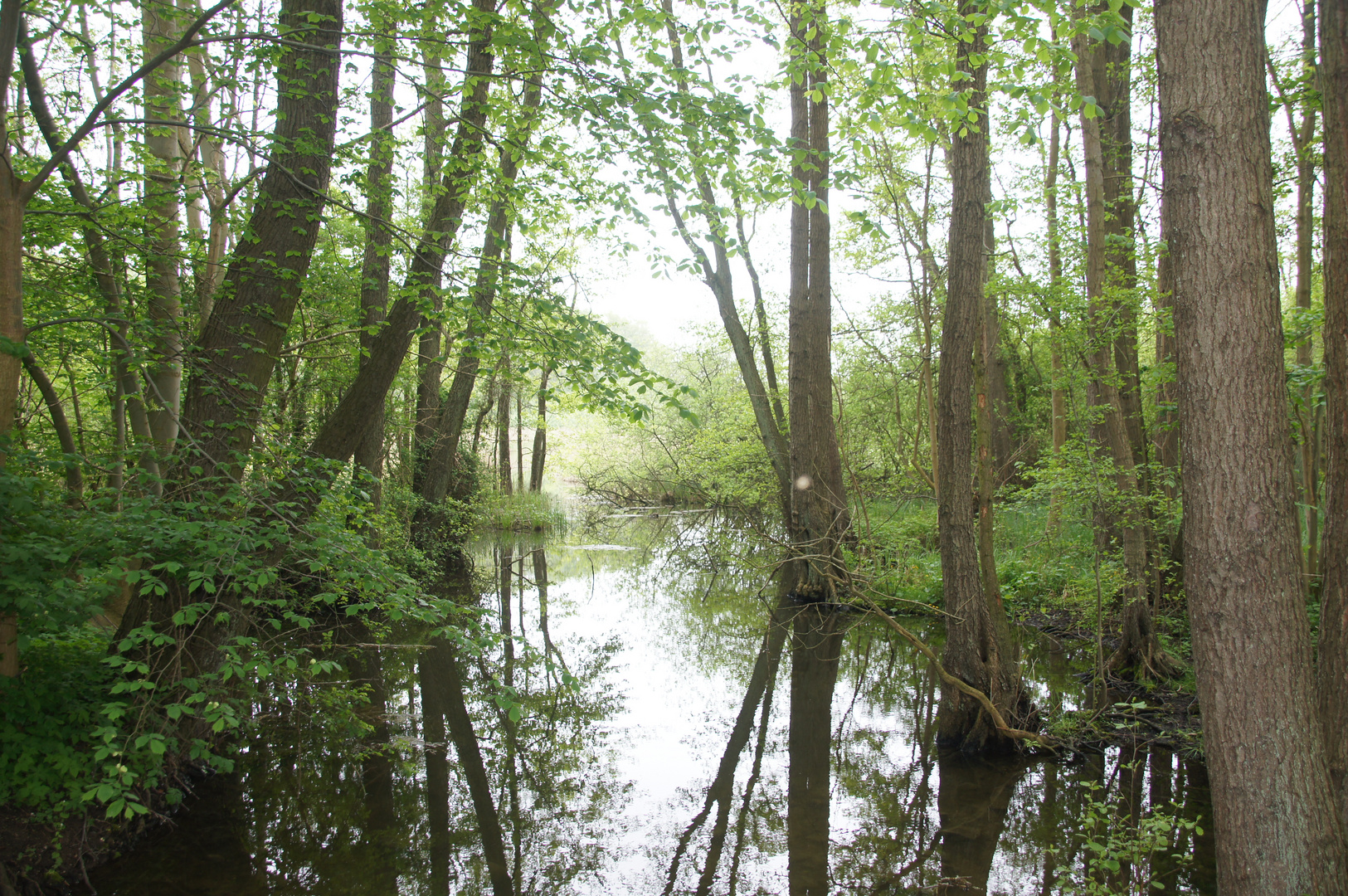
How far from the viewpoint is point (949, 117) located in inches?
149

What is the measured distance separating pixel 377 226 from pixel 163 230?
2529mm

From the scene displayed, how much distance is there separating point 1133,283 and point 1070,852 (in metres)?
5.15

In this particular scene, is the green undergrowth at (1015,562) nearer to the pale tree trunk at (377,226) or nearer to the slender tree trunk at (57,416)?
the pale tree trunk at (377,226)

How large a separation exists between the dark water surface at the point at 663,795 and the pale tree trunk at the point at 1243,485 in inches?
30.0

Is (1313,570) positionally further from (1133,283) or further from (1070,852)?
(1070,852)

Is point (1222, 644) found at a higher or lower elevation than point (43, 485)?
lower

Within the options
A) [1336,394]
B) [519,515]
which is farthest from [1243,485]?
[519,515]

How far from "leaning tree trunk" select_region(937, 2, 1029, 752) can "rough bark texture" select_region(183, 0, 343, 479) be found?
13.8 feet

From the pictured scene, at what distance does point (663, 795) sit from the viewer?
5.20 m

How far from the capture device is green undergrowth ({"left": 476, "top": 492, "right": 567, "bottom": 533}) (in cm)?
1623

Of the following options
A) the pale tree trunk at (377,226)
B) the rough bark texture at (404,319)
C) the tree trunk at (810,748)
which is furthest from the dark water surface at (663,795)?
the pale tree trunk at (377,226)

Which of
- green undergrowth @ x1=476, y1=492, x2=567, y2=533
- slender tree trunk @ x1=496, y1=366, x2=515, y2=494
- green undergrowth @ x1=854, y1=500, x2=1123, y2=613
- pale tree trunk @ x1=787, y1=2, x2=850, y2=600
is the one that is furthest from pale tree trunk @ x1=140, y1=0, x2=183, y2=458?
slender tree trunk @ x1=496, y1=366, x2=515, y2=494

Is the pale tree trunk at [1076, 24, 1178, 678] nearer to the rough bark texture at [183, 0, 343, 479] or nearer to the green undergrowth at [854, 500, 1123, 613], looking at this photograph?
the green undergrowth at [854, 500, 1123, 613]

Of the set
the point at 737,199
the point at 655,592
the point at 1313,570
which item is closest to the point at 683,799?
the point at 737,199
